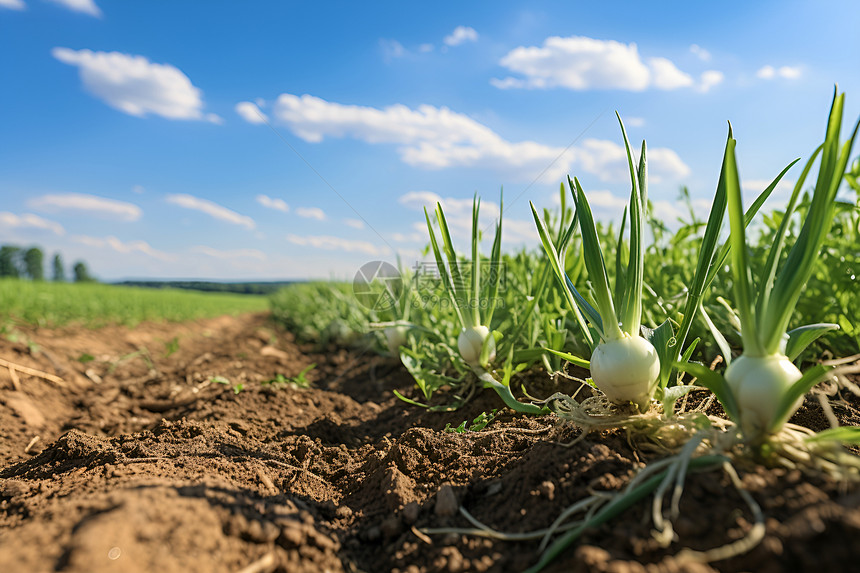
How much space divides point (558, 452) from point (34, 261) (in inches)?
2802

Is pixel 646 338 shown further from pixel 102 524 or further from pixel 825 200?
pixel 102 524

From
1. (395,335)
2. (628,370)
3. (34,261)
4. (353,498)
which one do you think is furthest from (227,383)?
(34,261)

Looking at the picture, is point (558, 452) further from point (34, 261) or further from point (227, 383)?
point (34, 261)

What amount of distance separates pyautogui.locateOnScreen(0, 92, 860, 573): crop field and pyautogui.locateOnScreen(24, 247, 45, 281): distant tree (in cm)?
6697

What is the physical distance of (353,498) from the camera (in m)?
1.31

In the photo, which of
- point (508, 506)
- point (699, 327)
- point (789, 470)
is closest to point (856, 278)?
point (699, 327)

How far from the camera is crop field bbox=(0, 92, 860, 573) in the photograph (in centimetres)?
80

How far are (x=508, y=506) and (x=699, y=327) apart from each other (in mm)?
1223

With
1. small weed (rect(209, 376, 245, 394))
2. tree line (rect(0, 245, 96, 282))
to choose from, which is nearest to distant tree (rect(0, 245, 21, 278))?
tree line (rect(0, 245, 96, 282))

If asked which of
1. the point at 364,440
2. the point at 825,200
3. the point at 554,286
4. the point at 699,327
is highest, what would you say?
the point at 825,200

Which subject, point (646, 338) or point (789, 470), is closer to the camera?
point (789, 470)

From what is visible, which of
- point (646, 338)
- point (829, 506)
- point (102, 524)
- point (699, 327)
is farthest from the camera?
point (699, 327)

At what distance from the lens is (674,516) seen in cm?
80

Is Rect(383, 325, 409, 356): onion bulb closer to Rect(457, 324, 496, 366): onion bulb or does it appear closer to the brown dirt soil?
the brown dirt soil
